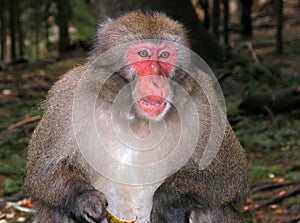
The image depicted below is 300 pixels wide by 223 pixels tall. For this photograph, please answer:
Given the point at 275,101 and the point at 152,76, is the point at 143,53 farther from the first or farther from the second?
the point at 275,101

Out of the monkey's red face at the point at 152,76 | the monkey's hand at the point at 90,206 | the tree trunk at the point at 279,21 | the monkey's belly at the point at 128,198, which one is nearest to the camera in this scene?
the monkey's red face at the point at 152,76

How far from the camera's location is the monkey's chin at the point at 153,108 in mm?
3631

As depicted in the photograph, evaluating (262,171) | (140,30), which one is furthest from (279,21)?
(140,30)

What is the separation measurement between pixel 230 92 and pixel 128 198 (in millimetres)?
6384

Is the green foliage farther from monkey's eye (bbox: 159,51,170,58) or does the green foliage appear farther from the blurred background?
monkey's eye (bbox: 159,51,170,58)

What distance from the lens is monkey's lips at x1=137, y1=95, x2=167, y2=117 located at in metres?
3.62

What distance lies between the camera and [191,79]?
3.92 meters

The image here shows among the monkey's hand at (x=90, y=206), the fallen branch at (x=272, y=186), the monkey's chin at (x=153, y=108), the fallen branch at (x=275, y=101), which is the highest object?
the monkey's chin at (x=153, y=108)

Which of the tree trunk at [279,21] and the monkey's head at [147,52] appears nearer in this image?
the monkey's head at [147,52]

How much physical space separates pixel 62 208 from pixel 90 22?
12.0 metres

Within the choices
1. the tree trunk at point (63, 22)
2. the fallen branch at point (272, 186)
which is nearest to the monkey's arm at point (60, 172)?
the fallen branch at point (272, 186)

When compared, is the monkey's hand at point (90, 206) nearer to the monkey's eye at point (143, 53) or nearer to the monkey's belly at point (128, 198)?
the monkey's belly at point (128, 198)

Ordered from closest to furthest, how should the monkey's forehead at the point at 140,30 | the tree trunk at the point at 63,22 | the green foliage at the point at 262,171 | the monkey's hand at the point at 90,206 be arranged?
the monkey's hand at the point at 90,206
the monkey's forehead at the point at 140,30
the green foliage at the point at 262,171
the tree trunk at the point at 63,22

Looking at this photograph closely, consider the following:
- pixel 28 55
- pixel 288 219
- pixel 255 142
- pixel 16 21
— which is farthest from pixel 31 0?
pixel 288 219
